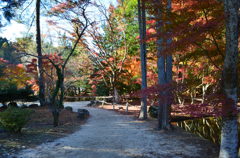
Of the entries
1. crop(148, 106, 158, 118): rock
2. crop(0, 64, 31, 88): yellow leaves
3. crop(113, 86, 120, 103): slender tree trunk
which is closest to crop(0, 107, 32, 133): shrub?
crop(148, 106, 158, 118): rock

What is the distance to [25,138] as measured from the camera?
5.57 metres

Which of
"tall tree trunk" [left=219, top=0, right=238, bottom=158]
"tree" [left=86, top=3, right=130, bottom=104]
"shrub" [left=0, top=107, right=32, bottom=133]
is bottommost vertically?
"shrub" [left=0, top=107, right=32, bottom=133]

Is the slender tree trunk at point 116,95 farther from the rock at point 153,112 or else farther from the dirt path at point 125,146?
the dirt path at point 125,146

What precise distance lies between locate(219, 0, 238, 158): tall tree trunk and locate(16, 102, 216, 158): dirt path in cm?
104

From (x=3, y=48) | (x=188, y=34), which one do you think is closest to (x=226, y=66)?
(x=188, y=34)

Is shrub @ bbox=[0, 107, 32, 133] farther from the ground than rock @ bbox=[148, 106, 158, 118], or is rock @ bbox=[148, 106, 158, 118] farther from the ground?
shrub @ bbox=[0, 107, 32, 133]

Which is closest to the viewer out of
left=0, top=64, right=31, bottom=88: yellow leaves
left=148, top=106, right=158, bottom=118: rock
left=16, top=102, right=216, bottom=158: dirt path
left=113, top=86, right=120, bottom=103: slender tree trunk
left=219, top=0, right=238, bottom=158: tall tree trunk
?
left=219, top=0, right=238, bottom=158: tall tree trunk

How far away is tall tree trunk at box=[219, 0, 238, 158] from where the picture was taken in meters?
3.39

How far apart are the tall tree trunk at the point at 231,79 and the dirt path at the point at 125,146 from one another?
40.9 inches

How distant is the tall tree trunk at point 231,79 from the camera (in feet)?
11.1

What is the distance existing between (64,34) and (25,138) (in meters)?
11.3

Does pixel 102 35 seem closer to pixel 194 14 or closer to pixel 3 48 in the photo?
pixel 194 14

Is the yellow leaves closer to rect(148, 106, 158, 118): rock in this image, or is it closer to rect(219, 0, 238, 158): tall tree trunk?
rect(148, 106, 158, 118): rock

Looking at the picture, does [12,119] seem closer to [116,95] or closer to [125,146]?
[125,146]
